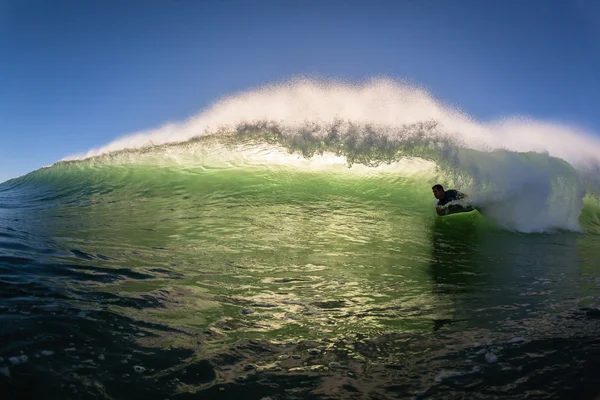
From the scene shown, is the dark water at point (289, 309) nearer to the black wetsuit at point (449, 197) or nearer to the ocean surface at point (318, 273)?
the ocean surface at point (318, 273)

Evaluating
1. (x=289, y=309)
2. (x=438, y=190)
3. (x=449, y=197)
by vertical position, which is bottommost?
(x=289, y=309)

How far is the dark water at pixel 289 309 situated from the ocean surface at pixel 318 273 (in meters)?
0.02

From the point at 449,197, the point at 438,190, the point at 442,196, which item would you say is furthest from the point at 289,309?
the point at 449,197

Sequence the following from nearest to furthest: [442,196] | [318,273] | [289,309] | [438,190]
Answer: [289,309] < [318,273] < [438,190] < [442,196]

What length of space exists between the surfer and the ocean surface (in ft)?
1.30

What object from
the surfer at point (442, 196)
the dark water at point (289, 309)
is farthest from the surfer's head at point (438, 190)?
the dark water at point (289, 309)

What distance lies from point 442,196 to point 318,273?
5209mm

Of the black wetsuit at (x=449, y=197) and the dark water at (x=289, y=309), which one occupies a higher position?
the black wetsuit at (x=449, y=197)

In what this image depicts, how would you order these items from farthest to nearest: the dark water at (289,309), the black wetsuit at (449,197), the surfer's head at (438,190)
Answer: the black wetsuit at (449,197) → the surfer's head at (438,190) → the dark water at (289,309)

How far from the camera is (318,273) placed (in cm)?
464

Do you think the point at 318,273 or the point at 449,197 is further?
the point at 449,197

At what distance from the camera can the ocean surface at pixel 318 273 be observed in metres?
2.27

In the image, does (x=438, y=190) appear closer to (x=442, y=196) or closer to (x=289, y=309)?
(x=442, y=196)

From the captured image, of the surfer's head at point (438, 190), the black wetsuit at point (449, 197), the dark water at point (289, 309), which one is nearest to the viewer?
the dark water at point (289, 309)
